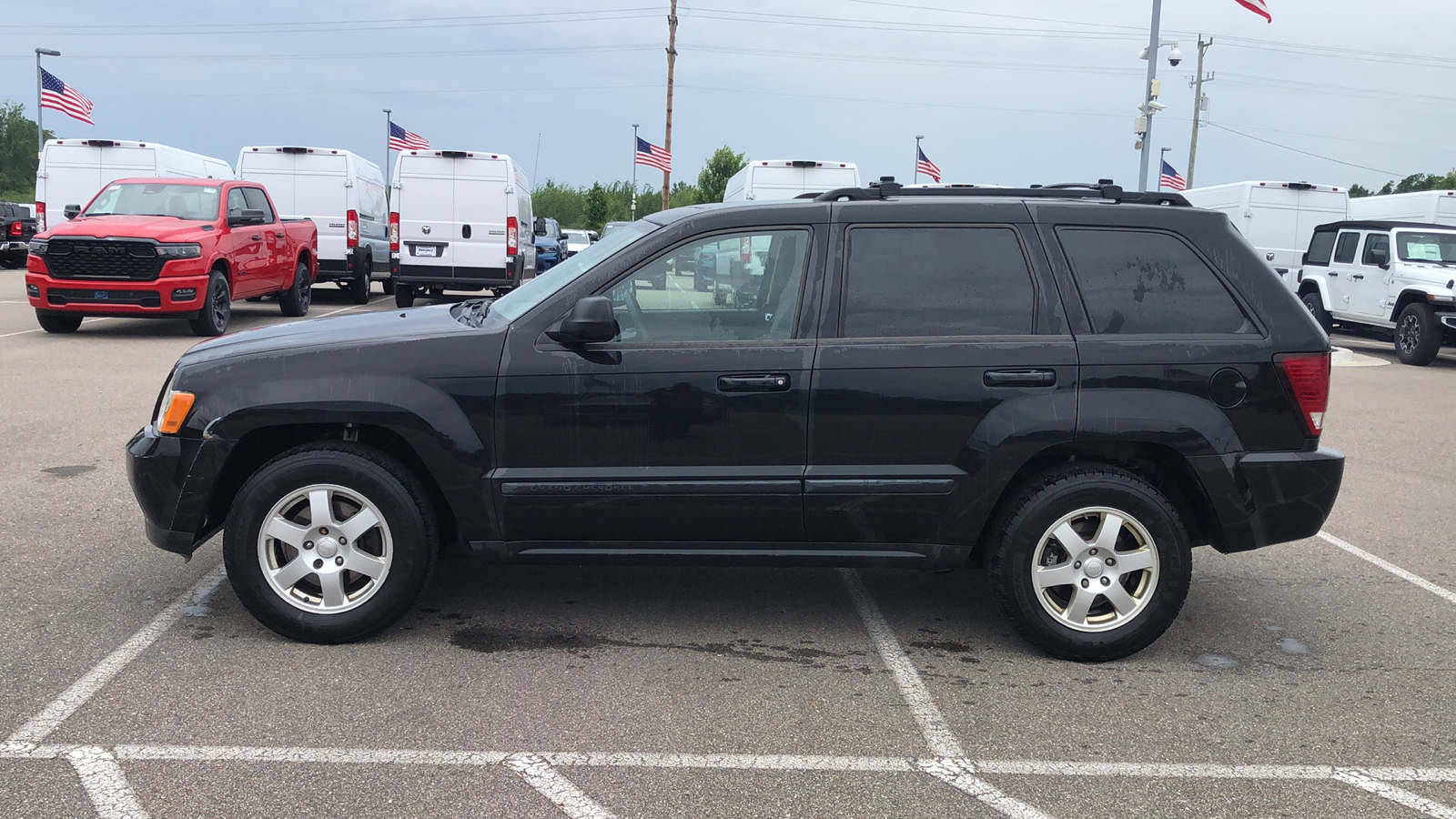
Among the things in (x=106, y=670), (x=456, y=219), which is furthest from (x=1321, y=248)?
(x=106, y=670)

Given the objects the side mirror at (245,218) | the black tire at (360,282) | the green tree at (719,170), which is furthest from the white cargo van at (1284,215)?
the green tree at (719,170)

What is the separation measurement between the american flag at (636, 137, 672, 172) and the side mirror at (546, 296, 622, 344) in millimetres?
29598

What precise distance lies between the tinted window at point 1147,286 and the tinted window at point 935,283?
0.24 meters

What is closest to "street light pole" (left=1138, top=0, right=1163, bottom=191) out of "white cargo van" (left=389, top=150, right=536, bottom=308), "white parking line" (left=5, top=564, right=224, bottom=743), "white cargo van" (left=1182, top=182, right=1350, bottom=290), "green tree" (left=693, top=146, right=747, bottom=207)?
"white cargo van" (left=1182, top=182, right=1350, bottom=290)

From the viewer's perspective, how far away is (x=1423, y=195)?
883 inches

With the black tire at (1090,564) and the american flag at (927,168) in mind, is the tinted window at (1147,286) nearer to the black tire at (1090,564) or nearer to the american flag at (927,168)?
the black tire at (1090,564)

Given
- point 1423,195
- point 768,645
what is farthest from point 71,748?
point 1423,195

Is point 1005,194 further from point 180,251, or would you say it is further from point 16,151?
point 16,151

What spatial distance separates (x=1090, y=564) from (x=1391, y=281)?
15466mm

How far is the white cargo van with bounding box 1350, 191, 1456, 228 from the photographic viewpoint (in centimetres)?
2191

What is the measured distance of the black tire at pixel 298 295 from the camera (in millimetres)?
17047

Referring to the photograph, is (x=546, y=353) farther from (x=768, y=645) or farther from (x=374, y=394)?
(x=768, y=645)

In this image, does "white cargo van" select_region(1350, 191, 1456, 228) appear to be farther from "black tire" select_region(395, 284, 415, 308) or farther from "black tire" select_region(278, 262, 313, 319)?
"black tire" select_region(278, 262, 313, 319)

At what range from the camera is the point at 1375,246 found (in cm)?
1767
